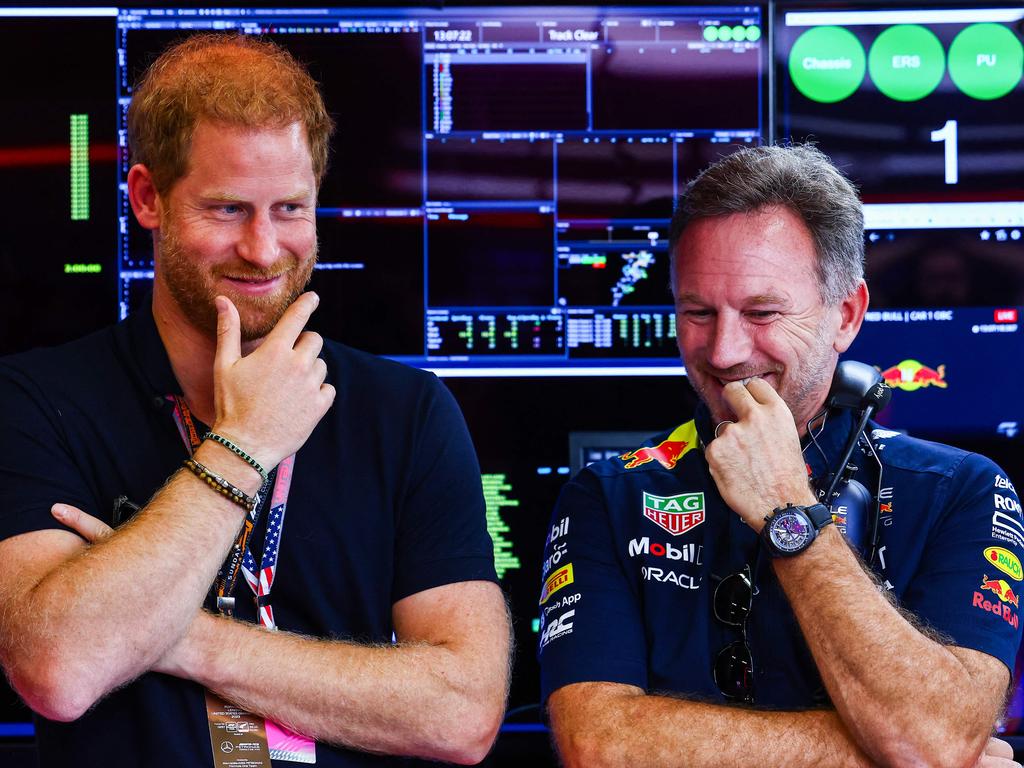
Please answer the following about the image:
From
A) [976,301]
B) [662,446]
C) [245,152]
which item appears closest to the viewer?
[245,152]

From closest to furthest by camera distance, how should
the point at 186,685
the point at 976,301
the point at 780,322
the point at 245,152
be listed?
1. the point at 186,685
2. the point at 245,152
3. the point at 780,322
4. the point at 976,301

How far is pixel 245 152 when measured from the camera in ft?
6.27

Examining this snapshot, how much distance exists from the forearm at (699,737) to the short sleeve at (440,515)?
0.29 meters

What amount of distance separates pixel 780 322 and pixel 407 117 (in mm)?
1376

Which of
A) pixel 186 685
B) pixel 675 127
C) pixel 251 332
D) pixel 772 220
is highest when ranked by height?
pixel 675 127

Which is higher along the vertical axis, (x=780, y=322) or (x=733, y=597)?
(x=780, y=322)

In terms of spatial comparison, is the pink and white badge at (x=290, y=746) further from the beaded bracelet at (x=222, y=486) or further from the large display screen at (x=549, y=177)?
the large display screen at (x=549, y=177)

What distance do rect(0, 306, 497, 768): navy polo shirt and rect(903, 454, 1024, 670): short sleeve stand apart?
71 centimetres

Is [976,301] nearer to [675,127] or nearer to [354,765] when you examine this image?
[675,127]

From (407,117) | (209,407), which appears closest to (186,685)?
(209,407)

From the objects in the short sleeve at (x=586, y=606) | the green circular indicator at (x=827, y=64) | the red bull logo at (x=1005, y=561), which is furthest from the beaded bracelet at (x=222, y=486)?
the green circular indicator at (x=827, y=64)

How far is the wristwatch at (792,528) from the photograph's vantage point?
1.87m

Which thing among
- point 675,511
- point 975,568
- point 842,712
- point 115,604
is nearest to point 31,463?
point 115,604

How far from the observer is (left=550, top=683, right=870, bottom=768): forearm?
5.97 feet
